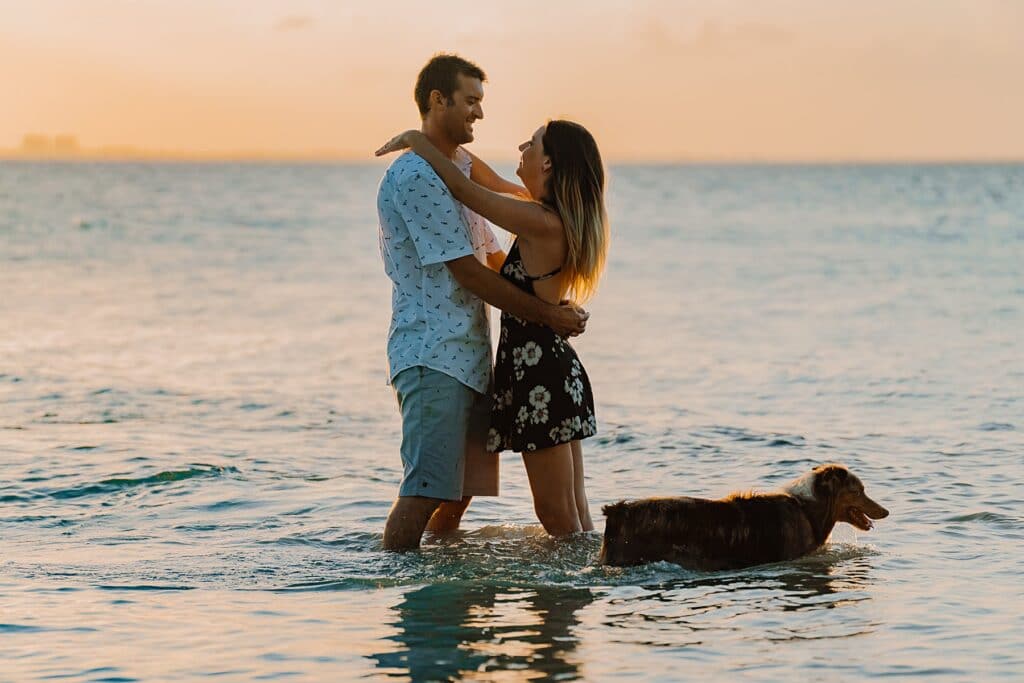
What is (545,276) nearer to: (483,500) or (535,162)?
(535,162)

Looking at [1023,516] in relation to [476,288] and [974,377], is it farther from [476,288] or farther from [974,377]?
[974,377]

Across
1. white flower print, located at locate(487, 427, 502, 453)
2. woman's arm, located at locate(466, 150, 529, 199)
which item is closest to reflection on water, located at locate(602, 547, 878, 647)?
white flower print, located at locate(487, 427, 502, 453)

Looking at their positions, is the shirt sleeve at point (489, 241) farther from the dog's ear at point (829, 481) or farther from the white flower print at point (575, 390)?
the dog's ear at point (829, 481)

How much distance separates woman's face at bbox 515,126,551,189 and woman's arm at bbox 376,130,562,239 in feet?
0.62

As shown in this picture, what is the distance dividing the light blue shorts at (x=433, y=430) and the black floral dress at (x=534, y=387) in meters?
0.22

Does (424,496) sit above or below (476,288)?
below

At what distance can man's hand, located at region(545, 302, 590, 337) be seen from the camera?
710 cm

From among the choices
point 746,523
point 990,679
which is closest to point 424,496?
point 746,523

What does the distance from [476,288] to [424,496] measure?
3.56 ft

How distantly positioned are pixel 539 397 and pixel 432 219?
39.9 inches

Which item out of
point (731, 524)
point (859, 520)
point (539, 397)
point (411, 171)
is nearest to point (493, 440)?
point (539, 397)

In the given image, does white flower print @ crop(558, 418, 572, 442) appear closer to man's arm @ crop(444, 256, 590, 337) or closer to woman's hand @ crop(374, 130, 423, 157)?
man's arm @ crop(444, 256, 590, 337)

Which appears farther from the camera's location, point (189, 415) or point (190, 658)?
point (189, 415)

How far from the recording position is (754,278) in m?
29.5
